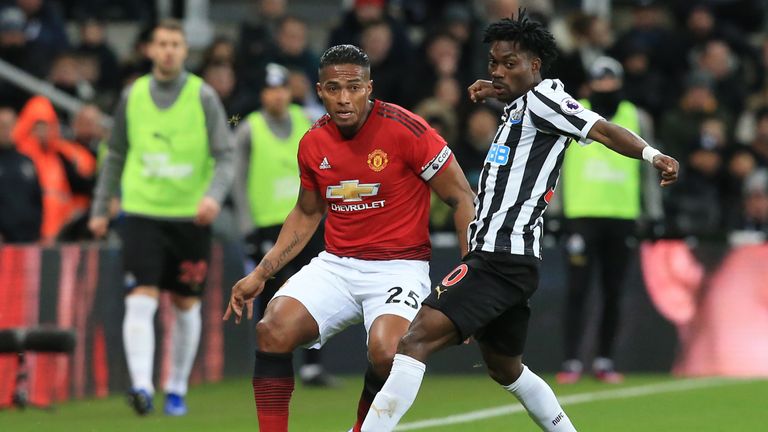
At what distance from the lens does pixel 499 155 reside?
7.18 meters

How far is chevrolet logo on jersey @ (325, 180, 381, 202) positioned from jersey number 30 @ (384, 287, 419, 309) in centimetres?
46

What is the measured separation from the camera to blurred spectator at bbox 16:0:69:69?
53.6 feet

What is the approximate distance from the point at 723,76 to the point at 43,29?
23.1 feet

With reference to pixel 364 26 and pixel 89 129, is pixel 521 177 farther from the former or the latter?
pixel 364 26

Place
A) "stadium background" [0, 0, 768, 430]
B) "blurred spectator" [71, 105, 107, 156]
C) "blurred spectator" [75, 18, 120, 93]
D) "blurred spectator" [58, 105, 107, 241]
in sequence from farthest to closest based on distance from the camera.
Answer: "blurred spectator" [75, 18, 120, 93] < "blurred spectator" [71, 105, 107, 156] < "blurred spectator" [58, 105, 107, 241] < "stadium background" [0, 0, 768, 430]

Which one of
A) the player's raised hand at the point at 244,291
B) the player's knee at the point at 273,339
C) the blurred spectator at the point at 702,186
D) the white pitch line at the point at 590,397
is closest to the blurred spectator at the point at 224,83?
the blurred spectator at the point at 702,186

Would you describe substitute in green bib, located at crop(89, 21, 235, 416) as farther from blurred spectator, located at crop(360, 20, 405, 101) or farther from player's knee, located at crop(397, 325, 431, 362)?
blurred spectator, located at crop(360, 20, 405, 101)

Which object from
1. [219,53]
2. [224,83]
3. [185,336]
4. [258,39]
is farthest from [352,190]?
[258,39]

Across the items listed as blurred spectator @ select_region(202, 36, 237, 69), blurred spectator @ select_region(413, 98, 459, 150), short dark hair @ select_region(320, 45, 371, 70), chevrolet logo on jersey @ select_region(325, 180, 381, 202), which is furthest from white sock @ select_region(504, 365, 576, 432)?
blurred spectator @ select_region(202, 36, 237, 69)

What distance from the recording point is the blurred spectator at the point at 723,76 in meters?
16.8

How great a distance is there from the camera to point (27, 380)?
35.4 ft

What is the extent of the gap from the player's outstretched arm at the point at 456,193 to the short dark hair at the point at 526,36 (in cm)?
70

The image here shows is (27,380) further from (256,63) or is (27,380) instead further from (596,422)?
(256,63)

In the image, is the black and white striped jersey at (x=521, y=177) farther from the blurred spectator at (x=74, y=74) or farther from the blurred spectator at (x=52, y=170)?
the blurred spectator at (x=74, y=74)
